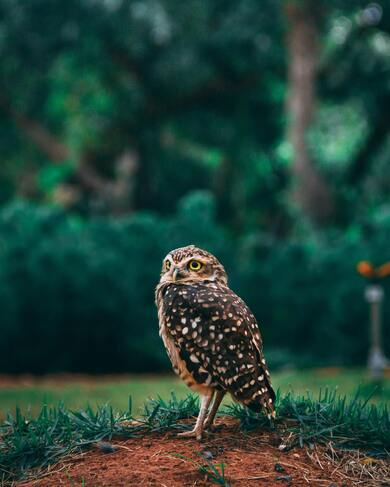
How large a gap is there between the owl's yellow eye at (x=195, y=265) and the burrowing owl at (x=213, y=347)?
0.41ft

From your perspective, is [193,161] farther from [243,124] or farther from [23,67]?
[23,67]

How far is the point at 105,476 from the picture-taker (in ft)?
13.8

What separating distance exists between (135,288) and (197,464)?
9545mm

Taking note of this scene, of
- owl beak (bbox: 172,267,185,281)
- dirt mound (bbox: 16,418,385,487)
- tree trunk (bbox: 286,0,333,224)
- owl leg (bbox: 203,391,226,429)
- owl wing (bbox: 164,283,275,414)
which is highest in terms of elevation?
tree trunk (bbox: 286,0,333,224)

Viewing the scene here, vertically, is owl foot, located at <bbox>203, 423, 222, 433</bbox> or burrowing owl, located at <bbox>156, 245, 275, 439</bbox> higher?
burrowing owl, located at <bbox>156, 245, 275, 439</bbox>

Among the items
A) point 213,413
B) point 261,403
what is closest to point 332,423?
point 261,403

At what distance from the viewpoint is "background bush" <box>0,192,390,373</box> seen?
1300 centimetres

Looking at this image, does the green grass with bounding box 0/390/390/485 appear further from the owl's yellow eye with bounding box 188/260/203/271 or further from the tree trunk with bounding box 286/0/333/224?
the tree trunk with bounding box 286/0/333/224

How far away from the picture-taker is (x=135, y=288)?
45.0 ft

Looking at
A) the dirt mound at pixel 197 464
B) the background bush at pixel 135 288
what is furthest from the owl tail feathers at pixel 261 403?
the background bush at pixel 135 288

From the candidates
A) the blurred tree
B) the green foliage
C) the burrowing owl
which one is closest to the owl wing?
the burrowing owl

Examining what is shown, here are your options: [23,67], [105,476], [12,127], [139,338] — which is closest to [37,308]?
[139,338]

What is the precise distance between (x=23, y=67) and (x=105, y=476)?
864 inches

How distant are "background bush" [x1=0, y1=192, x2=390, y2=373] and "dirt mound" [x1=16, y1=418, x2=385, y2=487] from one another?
8.44m
